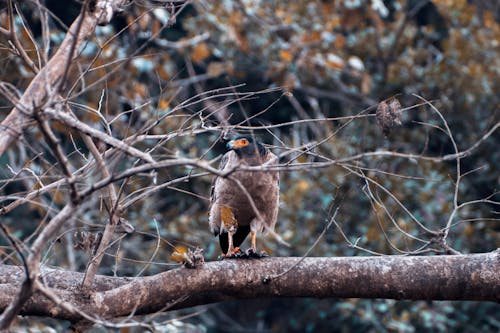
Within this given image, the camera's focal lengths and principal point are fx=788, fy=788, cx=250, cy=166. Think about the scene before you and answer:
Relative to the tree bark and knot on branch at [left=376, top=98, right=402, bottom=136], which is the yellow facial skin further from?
knot on branch at [left=376, top=98, right=402, bottom=136]

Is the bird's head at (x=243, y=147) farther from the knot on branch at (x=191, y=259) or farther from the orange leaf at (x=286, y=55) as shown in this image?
the orange leaf at (x=286, y=55)

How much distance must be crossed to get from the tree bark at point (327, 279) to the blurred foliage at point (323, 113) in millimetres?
2573

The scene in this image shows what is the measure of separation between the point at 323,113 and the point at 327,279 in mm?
4584

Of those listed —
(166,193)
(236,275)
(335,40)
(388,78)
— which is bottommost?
(166,193)

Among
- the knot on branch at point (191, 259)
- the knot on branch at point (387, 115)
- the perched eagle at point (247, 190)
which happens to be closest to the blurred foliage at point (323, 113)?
the perched eagle at point (247, 190)

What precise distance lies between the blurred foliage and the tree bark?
257 cm

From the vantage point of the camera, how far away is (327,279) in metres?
3.33

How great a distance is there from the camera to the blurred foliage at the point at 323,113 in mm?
6516

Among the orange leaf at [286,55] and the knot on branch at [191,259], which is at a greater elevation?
the knot on branch at [191,259]

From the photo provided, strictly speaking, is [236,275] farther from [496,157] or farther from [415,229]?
[496,157]

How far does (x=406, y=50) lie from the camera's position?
8.09m

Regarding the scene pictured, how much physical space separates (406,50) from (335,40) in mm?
886

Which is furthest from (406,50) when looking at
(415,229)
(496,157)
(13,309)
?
(13,309)

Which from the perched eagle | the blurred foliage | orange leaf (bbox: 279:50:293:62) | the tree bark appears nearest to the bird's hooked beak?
the perched eagle
